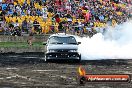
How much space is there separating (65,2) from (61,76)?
32259mm

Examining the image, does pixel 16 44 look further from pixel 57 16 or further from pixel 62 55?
pixel 62 55

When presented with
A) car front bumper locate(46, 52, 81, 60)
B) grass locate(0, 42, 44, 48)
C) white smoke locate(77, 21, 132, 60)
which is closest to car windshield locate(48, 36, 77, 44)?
car front bumper locate(46, 52, 81, 60)

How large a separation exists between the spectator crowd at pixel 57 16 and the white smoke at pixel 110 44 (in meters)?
2.25

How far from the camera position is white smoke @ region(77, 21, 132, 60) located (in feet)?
105

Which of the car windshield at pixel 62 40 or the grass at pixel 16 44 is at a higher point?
the car windshield at pixel 62 40

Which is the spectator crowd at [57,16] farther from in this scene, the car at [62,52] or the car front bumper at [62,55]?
the car front bumper at [62,55]

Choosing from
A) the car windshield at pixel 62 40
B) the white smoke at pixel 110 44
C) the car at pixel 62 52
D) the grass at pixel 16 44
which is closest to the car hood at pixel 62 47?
the car at pixel 62 52

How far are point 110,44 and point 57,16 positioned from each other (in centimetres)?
796

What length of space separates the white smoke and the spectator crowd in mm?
2254

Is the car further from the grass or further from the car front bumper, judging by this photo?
the grass

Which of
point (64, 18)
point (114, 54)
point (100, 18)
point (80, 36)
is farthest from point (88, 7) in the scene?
point (114, 54)

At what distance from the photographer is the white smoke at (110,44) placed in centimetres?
3197

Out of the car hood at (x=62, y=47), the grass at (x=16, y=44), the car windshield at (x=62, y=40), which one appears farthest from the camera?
the grass at (x=16, y=44)

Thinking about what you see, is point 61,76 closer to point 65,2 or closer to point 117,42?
point 117,42
